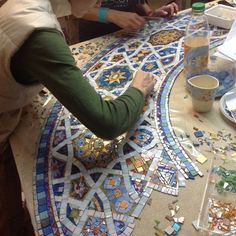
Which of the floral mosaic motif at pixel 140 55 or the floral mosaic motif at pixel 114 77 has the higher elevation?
the floral mosaic motif at pixel 114 77

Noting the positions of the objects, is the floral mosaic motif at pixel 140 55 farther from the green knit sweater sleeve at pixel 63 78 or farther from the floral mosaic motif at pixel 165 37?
the green knit sweater sleeve at pixel 63 78

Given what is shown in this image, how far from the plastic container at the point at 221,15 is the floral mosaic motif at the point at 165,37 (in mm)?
148

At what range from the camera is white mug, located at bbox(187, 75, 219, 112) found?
2.98 feet

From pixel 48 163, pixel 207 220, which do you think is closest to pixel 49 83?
pixel 48 163

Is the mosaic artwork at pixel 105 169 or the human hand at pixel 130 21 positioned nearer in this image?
the mosaic artwork at pixel 105 169

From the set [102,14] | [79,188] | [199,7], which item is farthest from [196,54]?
[102,14]

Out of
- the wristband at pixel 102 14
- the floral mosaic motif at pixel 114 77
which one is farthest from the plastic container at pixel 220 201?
the wristband at pixel 102 14

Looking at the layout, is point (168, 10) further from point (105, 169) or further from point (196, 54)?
point (105, 169)

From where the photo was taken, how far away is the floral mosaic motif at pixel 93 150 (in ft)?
2.75

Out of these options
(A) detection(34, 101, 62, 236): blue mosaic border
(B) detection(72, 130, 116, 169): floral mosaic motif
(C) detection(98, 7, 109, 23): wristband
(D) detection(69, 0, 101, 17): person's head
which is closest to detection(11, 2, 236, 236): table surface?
(A) detection(34, 101, 62, 236): blue mosaic border

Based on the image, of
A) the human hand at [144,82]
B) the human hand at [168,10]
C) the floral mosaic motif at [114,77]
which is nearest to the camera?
the human hand at [144,82]

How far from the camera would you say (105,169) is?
815 mm

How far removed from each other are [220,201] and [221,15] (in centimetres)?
97

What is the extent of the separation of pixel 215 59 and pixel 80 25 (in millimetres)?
788
